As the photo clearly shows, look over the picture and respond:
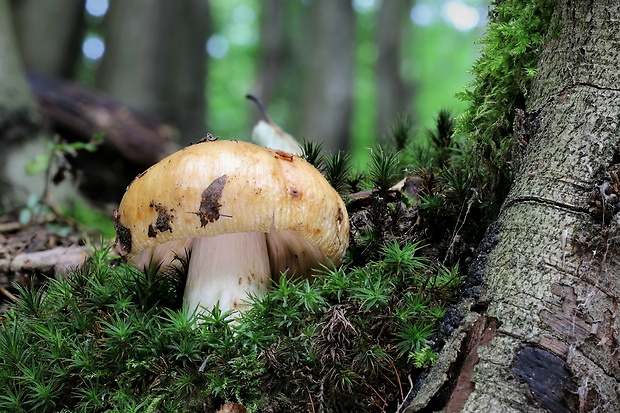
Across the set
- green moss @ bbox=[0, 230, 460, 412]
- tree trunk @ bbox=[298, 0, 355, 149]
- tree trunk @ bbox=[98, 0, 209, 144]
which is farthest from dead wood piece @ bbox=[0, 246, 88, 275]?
tree trunk @ bbox=[98, 0, 209, 144]

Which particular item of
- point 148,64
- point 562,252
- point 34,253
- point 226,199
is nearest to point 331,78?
point 148,64

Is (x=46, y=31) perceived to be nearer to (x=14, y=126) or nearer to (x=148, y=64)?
(x=148, y=64)

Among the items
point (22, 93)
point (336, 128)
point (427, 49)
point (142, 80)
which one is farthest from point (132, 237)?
point (427, 49)

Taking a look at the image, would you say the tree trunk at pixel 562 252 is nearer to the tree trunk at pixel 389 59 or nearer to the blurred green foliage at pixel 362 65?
the tree trunk at pixel 389 59

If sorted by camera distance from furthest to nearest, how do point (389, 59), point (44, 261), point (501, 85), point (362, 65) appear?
point (362, 65), point (389, 59), point (44, 261), point (501, 85)

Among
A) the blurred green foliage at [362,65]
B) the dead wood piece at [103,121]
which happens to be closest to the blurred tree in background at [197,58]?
the dead wood piece at [103,121]

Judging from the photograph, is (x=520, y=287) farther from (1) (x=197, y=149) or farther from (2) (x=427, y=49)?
(2) (x=427, y=49)
